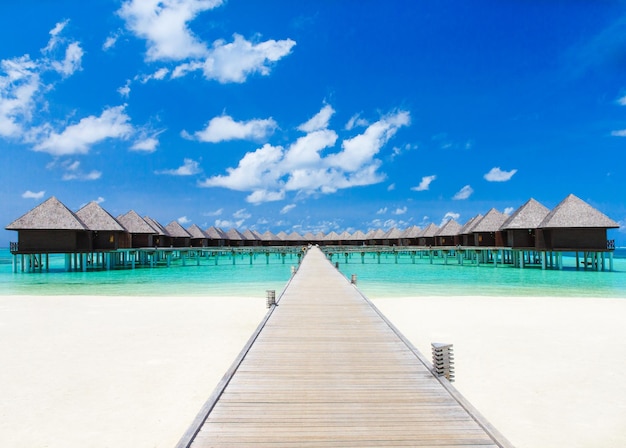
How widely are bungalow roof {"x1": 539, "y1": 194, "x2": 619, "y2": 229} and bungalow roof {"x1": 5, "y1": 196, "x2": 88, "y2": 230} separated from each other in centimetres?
2884

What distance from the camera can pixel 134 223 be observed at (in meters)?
35.7

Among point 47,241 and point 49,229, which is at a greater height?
point 49,229

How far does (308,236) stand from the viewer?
69938 millimetres

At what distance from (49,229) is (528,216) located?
3047 cm

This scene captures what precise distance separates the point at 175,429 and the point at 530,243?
29.9 meters

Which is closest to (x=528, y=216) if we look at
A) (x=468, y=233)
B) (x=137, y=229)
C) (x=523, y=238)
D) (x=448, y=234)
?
(x=523, y=238)

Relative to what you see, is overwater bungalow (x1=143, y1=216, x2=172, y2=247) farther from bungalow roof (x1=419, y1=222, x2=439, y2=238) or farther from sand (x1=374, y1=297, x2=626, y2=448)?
sand (x1=374, y1=297, x2=626, y2=448)

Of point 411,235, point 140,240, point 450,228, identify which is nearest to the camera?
point 140,240

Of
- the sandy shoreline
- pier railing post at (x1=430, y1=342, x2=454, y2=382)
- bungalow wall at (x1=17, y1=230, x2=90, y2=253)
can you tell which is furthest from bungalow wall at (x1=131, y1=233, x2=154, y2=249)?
pier railing post at (x1=430, y1=342, x2=454, y2=382)

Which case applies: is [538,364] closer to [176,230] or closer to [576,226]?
[576,226]

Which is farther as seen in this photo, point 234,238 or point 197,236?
point 234,238

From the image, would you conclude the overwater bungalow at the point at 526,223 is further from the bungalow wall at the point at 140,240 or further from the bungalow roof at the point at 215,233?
the bungalow roof at the point at 215,233

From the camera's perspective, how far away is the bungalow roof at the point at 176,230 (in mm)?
44188

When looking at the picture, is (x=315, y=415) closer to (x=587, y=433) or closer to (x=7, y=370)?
(x=587, y=433)
